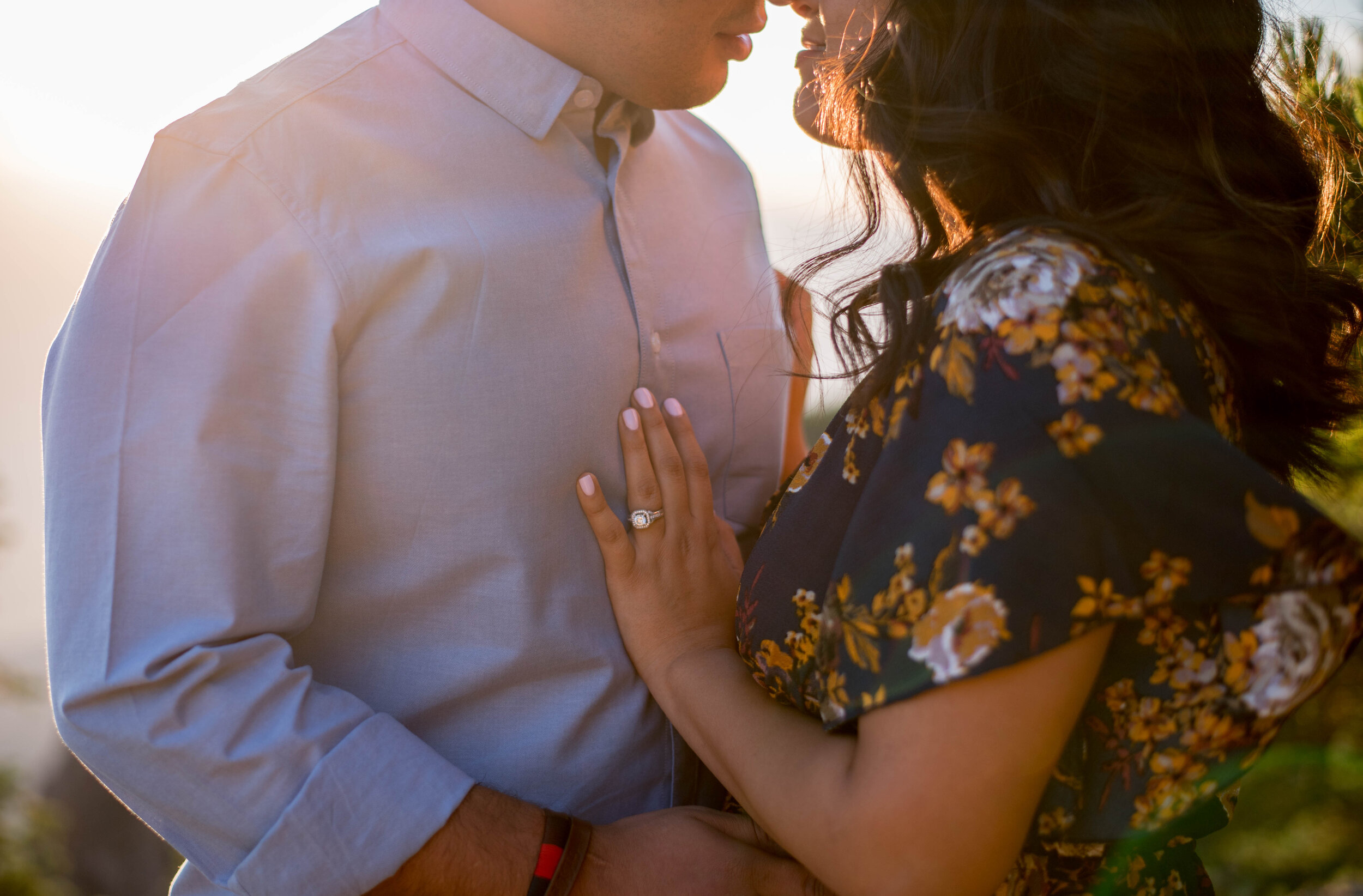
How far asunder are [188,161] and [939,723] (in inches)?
51.8

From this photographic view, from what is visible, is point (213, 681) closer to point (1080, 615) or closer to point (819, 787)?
point (819, 787)

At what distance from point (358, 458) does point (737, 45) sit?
1184 millimetres

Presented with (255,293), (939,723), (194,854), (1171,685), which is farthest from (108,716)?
(1171,685)

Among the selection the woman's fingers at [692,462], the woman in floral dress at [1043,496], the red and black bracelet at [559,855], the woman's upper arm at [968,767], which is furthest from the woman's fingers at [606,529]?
the woman's upper arm at [968,767]

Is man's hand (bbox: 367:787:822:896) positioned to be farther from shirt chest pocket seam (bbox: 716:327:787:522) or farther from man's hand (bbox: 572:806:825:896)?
shirt chest pocket seam (bbox: 716:327:787:522)

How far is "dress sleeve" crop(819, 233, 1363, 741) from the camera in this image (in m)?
1.04

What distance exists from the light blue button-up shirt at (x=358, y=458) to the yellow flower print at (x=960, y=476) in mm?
714

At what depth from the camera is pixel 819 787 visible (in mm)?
1213

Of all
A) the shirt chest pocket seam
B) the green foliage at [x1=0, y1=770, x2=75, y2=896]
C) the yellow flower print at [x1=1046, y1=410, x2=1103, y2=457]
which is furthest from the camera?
the green foliage at [x1=0, y1=770, x2=75, y2=896]

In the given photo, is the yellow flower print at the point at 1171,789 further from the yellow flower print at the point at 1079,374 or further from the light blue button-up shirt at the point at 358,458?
the light blue button-up shirt at the point at 358,458

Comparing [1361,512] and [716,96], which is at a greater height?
[716,96]

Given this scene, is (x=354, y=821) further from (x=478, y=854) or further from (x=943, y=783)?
(x=943, y=783)

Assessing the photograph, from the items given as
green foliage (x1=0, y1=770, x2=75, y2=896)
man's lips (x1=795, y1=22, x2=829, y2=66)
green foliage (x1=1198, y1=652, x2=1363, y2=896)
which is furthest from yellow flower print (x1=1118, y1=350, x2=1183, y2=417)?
green foliage (x1=0, y1=770, x2=75, y2=896)

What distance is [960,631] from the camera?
1051mm
